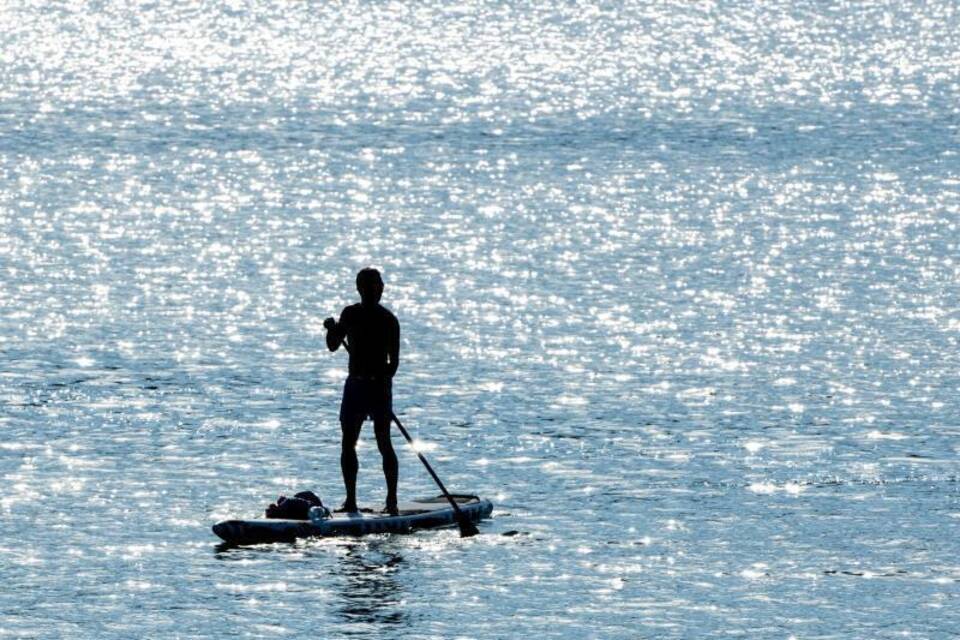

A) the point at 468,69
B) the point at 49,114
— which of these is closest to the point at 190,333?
the point at 49,114

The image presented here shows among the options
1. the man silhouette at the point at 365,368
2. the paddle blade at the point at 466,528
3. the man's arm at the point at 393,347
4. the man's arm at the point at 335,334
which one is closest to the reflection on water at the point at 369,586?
the paddle blade at the point at 466,528

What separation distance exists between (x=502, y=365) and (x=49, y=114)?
61814 mm

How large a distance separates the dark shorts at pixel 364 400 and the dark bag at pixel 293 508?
850 millimetres

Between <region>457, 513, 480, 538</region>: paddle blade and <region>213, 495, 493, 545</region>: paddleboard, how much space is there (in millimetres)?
103

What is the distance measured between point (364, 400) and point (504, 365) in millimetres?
12218

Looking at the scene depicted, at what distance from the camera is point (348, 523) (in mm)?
22422

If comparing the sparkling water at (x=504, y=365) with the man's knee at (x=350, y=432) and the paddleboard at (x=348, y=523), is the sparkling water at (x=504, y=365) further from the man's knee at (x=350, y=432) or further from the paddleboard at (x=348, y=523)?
the man's knee at (x=350, y=432)

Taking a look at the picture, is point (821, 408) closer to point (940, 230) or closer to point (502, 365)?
point (502, 365)

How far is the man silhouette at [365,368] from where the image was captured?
22438mm

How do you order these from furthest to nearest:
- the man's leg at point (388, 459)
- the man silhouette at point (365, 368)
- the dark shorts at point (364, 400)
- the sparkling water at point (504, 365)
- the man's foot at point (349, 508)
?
the man's foot at point (349, 508), the man's leg at point (388, 459), the dark shorts at point (364, 400), the man silhouette at point (365, 368), the sparkling water at point (504, 365)

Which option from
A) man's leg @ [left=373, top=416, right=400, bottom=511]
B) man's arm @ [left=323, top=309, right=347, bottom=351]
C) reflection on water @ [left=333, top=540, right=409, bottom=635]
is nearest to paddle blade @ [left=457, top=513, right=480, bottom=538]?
man's leg @ [left=373, top=416, right=400, bottom=511]

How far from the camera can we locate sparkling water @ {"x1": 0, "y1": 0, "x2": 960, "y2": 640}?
20.5m

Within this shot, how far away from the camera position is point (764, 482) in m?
25.3

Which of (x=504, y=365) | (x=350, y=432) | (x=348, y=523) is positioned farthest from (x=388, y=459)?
(x=504, y=365)
